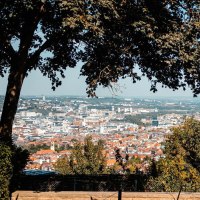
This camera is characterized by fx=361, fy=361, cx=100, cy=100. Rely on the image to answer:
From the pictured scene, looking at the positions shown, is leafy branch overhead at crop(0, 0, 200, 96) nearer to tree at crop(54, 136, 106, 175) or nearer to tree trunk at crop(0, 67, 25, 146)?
tree trunk at crop(0, 67, 25, 146)

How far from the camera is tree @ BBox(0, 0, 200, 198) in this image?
9.86 meters

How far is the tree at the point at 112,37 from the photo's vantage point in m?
9.86

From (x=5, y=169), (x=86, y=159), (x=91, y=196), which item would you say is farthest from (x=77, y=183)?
(x=86, y=159)

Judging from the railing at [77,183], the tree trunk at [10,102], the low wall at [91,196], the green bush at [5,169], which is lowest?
the railing at [77,183]

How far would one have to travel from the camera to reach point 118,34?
34.6 feet

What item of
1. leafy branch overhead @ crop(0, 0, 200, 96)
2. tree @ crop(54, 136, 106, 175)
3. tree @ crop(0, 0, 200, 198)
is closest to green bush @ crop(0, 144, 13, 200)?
tree @ crop(0, 0, 200, 198)

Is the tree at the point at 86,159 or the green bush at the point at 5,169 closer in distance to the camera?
the green bush at the point at 5,169

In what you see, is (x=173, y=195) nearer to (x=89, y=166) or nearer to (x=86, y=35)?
(x=86, y=35)

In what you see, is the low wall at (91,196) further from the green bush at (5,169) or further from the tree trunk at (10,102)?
the tree trunk at (10,102)

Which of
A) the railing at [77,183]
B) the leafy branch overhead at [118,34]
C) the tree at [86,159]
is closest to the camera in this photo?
the leafy branch overhead at [118,34]

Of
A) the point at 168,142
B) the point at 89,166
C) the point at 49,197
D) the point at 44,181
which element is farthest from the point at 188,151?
the point at 49,197

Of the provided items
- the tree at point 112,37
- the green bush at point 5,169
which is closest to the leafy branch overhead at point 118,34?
the tree at point 112,37

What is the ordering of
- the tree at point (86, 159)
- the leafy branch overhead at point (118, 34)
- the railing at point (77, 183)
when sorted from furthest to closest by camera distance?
the tree at point (86, 159)
the railing at point (77, 183)
the leafy branch overhead at point (118, 34)

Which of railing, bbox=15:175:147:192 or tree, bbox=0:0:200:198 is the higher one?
tree, bbox=0:0:200:198
